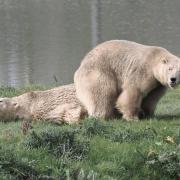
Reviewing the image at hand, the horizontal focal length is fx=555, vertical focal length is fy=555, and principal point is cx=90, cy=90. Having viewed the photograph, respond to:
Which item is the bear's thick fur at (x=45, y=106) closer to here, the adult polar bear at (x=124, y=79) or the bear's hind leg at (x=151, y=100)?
the adult polar bear at (x=124, y=79)

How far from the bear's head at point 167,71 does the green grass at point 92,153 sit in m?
1.20

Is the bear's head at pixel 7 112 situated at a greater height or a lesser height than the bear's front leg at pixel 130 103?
lesser

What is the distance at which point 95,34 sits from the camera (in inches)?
664

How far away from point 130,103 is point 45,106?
164cm

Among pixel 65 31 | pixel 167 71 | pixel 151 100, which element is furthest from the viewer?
pixel 65 31

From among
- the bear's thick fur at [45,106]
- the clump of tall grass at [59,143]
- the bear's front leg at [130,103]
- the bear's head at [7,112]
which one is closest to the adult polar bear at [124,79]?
the bear's front leg at [130,103]

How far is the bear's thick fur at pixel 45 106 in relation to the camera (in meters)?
9.41

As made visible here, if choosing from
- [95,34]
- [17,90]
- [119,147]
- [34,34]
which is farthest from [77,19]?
[119,147]

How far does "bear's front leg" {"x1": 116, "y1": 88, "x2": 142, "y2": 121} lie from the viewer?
29.0 feet

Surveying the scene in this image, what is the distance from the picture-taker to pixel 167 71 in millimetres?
8656

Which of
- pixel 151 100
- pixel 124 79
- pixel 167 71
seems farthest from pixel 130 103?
pixel 167 71

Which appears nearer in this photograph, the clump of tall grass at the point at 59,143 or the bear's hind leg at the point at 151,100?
the clump of tall grass at the point at 59,143

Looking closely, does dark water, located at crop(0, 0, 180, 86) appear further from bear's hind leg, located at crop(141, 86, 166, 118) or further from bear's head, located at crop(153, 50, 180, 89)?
bear's head, located at crop(153, 50, 180, 89)

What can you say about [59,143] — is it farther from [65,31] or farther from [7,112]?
[65,31]
